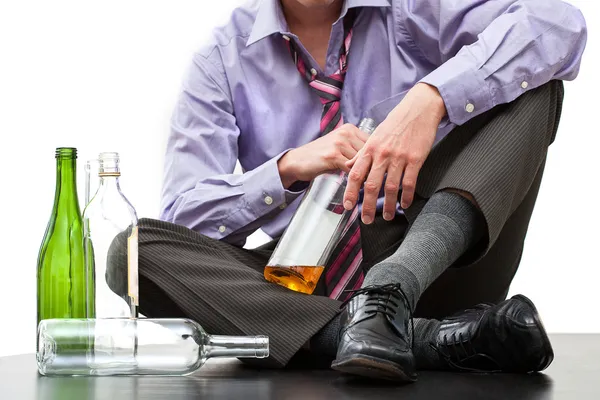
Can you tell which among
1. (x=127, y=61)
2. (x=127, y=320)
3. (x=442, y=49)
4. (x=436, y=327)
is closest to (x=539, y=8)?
(x=442, y=49)

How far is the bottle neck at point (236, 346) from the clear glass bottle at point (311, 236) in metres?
0.19

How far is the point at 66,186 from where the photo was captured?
1.62 meters

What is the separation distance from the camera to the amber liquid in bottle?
5.21 feet

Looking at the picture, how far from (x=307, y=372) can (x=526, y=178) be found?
47cm

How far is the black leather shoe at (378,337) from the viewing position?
1.25 meters

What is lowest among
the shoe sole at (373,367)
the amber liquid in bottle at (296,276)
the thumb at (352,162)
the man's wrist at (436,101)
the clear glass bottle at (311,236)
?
the shoe sole at (373,367)

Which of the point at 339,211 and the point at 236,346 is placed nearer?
the point at 236,346

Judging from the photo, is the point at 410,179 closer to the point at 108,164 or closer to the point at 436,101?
the point at 436,101

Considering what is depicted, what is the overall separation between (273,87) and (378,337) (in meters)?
0.78

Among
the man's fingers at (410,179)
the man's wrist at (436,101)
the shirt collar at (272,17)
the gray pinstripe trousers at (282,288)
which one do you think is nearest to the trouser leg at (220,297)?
the gray pinstripe trousers at (282,288)

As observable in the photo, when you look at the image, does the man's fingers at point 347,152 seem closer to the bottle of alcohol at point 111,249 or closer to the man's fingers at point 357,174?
the man's fingers at point 357,174

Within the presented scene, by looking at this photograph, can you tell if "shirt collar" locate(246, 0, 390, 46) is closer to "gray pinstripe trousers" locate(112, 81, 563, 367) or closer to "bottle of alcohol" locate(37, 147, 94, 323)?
"gray pinstripe trousers" locate(112, 81, 563, 367)

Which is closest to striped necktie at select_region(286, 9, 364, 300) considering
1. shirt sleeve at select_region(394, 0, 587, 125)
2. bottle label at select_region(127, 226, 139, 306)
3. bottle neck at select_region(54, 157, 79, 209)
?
shirt sleeve at select_region(394, 0, 587, 125)

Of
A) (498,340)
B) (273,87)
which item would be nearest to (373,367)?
(498,340)
